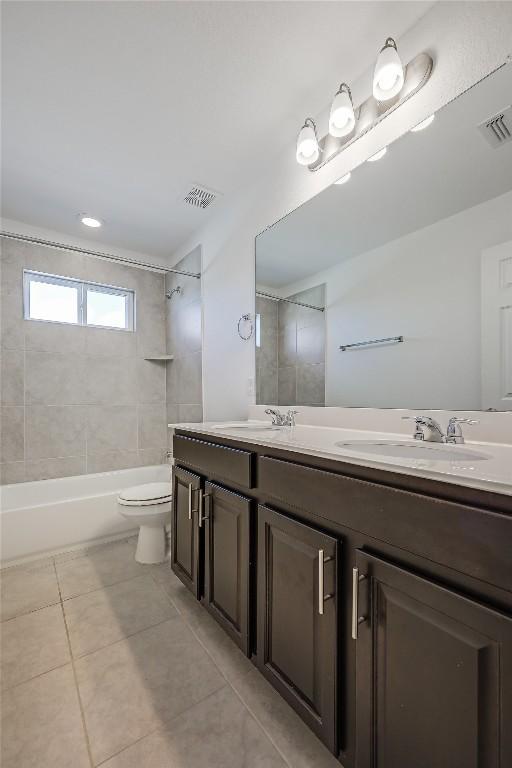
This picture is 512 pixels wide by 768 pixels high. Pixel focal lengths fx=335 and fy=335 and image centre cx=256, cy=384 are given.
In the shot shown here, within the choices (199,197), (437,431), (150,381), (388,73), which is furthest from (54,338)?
(437,431)

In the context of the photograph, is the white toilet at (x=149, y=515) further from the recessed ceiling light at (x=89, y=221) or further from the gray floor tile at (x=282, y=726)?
the recessed ceiling light at (x=89, y=221)

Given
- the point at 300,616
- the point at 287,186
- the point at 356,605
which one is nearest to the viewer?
the point at 356,605

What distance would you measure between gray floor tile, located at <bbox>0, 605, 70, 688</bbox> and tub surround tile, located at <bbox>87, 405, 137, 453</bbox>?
1487 millimetres

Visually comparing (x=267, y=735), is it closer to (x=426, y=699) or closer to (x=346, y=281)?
(x=426, y=699)

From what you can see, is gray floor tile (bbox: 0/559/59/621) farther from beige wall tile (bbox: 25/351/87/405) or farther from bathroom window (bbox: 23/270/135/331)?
bathroom window (bbox: 23/270/135/331)

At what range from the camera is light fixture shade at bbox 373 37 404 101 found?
3.94 ft

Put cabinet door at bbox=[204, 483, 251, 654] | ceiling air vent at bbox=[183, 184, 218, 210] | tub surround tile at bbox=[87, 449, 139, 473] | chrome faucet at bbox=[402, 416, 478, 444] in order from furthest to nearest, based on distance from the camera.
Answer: tub surround tile at bbox=[87, 449, 139, 473] → ceiling air vent at bbox=[183, 184, 218, 210] → cabinet door at bbox=[204, 483, 251, 654] → chrome faucet at bbox=[402, 416, 478, 444]

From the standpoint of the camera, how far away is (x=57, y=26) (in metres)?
1.24

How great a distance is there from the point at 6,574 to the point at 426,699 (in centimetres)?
226

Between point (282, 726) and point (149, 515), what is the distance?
1223 millimetres

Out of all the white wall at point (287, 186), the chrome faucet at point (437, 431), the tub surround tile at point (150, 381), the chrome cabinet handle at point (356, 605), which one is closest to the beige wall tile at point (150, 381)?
the tub surround tile at point (150, 381)

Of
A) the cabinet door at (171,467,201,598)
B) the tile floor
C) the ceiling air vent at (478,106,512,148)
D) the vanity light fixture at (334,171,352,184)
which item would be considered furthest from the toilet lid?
the ceiling air vent at (478,106,512,148)

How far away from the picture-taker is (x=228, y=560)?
1263 mm

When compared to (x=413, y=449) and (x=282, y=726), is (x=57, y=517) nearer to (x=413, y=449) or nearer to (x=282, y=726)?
(x=282, y=726)
